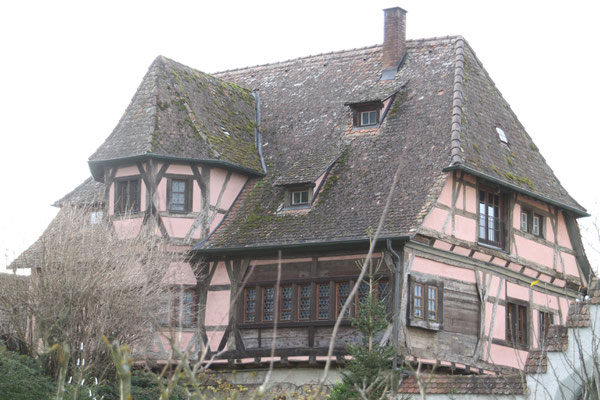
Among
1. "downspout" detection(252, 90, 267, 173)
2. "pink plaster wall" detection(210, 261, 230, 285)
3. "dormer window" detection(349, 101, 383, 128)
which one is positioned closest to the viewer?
"pink plaster wall" detection(210, 261, 230, 285)

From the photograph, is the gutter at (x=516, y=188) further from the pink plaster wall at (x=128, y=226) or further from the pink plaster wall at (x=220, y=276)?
the pink plaster wall at (x=128, y=226)

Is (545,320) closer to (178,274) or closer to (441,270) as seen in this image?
(441,270)

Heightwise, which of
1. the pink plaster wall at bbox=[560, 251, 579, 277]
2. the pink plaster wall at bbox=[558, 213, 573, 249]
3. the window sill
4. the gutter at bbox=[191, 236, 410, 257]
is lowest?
the window sill

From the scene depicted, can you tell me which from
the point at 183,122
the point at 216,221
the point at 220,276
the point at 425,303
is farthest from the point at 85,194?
the point at 425,303

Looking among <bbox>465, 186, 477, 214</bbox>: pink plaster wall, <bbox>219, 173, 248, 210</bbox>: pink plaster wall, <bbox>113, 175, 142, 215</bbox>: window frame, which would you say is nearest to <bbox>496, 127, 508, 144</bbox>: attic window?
<bbox>465, 186, 477, 214</bbox>: pink plaster wall

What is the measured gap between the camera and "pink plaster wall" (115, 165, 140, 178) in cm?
2600

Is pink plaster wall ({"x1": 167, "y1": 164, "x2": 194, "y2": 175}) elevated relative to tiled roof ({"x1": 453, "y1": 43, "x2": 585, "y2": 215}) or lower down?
lower down

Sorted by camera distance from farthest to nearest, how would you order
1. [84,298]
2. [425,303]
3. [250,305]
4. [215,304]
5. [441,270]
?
[215,304]
[250,305]
[441,270]
[425,303]
[84,298]

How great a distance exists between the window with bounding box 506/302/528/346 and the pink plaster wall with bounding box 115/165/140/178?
971 centimetres

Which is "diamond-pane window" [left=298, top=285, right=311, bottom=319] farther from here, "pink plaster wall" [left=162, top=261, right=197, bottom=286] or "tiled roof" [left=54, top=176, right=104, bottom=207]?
"tiled roof" [left=54, top=176, right=104, bottom=207]

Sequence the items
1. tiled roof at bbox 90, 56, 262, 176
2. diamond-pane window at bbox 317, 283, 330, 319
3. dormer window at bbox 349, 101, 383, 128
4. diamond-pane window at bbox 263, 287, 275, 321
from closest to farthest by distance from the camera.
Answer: diamond-pane window at bbox 317, 283, 330, 319, diamond-pane window at bbox 263, 287, 275, 321, tiled roof at bbox 90, 56, 262, 176, dormer window at bbox 349, 101, 383, 128

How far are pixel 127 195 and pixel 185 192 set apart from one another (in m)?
1.48

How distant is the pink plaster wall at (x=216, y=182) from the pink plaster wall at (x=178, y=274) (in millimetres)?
1818

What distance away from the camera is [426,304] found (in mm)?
23109
